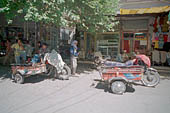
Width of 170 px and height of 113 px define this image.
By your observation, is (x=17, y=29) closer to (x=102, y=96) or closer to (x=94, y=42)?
(x=94, y=42)

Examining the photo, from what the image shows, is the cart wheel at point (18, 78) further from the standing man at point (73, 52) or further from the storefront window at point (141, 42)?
the storefront window at point (141, 42)

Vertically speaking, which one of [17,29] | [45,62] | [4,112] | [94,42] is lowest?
[4,112]

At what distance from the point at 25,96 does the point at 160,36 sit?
29.5ft

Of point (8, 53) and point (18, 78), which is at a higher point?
point (8, 53)

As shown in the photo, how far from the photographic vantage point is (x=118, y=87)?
15.3 feet

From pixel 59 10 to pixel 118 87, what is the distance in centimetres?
386

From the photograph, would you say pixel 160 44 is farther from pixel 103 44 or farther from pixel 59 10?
pixel 59 10

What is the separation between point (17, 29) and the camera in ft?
38.9

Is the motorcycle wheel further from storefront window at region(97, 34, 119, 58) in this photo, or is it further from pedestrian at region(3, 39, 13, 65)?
pedestrian at region(3, 39, 13, 65)

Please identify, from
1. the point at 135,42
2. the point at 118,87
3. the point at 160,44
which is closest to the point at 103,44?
the point at 135,42

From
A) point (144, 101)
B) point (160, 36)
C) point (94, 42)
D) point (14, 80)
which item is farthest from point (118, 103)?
point (94, 42)

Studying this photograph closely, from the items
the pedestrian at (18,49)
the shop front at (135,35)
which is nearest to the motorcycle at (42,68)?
the pedestrian at (18,49)

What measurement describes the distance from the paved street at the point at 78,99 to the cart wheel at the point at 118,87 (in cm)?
17

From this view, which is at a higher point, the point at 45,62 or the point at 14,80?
the point at 45,62
